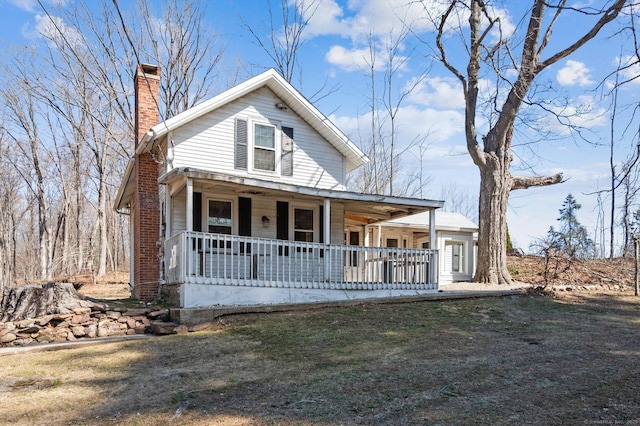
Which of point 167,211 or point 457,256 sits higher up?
point 167,211

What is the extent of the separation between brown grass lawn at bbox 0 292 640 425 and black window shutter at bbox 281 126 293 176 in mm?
5346

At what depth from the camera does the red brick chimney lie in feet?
41.7

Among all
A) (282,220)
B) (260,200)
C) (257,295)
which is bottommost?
(257,295)

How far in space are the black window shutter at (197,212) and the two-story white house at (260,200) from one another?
26mm

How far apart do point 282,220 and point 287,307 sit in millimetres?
3847

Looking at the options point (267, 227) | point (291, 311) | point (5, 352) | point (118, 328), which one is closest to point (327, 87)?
point (267, 227)

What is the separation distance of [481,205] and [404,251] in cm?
539

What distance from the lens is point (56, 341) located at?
323 inches

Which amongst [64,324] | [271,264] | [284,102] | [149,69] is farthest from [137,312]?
[149,69]

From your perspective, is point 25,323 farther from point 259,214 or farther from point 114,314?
point 259,214

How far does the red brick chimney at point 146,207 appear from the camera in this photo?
12.7m

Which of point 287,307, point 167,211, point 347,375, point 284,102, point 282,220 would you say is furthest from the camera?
point 284,102

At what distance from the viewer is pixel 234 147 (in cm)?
1298

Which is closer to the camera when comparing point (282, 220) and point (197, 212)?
point (197, 212)
